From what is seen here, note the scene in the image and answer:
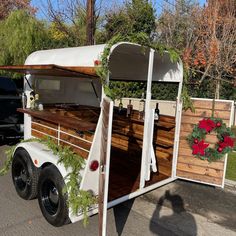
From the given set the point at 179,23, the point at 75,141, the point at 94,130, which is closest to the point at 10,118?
the point at 75,141

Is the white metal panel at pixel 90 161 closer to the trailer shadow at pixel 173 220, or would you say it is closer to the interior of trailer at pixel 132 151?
the interior of trailer at pixel 132 151

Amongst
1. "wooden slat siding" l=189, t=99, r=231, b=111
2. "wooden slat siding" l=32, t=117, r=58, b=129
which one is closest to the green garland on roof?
"wooden slat siding" l=189, t=99, r=231, b=111

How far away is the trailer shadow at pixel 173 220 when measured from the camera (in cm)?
374

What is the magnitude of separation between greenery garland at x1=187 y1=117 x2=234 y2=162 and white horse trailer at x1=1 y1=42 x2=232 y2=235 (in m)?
0.36

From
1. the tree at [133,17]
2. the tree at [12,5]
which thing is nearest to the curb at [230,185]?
the tree at [133,17]

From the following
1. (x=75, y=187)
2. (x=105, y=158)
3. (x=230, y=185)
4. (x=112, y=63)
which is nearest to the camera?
(x=105, y=158)

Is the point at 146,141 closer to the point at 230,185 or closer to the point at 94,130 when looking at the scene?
the point at 94,130

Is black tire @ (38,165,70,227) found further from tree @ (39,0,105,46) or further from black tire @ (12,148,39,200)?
tree @ (39,0,105,46)

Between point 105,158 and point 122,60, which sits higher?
point 122,60

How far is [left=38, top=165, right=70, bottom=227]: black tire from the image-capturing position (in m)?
3.45

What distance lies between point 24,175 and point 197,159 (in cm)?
296

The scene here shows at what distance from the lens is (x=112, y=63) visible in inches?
223

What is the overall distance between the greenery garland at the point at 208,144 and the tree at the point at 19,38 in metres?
9.90

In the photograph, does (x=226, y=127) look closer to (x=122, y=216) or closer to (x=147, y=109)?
(x=147, y=109)
